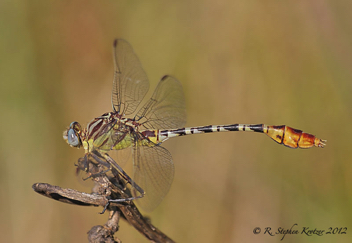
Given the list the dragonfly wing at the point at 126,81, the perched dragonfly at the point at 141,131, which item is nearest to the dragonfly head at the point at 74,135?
the perched dragonfly at the point at 141,131

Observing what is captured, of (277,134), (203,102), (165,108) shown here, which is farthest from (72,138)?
(203,102)

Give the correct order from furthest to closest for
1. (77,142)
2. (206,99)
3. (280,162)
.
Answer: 1. (206,99)
2. (280,162)
3. (77,142)

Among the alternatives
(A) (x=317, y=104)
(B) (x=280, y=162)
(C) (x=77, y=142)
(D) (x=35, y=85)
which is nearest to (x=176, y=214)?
(B) (x=280, y=162)

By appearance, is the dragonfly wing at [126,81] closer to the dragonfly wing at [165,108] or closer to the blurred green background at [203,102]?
the dragonfly wing at [165,108]

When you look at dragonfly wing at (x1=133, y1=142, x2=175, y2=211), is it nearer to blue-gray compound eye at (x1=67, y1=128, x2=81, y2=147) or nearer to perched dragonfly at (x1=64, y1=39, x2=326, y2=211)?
perched dragonfly at (x1=64, y1=39, x2=326, y2=211)

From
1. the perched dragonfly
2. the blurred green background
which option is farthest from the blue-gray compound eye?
the blurred green background

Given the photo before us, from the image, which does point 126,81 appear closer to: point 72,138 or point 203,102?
point 72,138

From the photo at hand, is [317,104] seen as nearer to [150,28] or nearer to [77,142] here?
[150,28]
